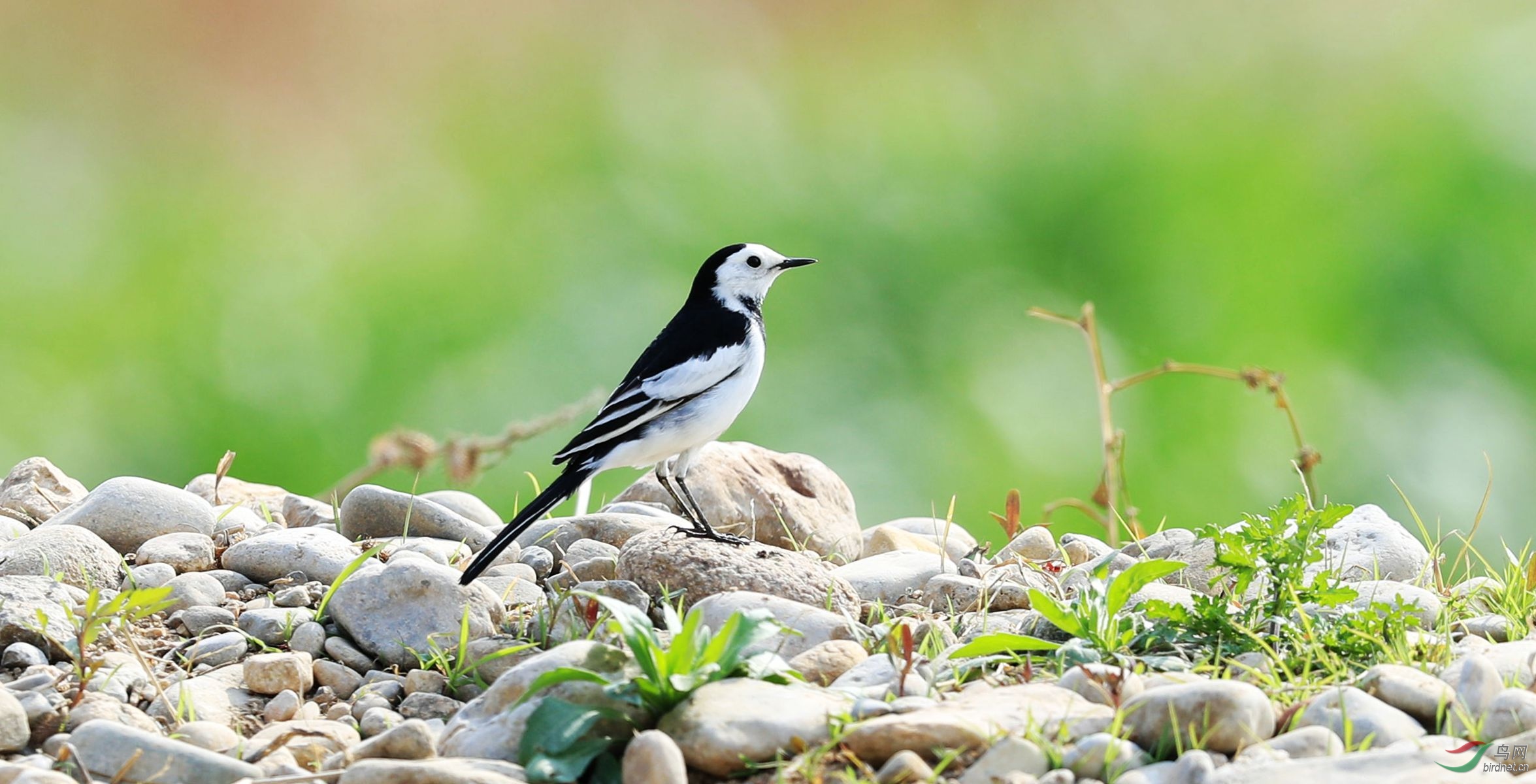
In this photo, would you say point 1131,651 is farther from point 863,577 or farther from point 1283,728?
point 863,577

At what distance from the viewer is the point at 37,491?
546 centimetres

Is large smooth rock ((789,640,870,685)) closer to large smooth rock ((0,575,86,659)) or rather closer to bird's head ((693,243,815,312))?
large smooth rock ((0,575,86,659))

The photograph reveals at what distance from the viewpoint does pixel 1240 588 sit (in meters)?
3.66

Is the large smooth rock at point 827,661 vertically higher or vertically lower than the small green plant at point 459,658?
lower

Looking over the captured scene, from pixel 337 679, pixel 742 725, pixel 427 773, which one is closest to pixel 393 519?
pixel 337 679

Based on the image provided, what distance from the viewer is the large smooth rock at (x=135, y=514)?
15.5 ft

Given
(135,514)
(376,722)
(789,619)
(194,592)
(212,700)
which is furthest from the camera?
(135,514)

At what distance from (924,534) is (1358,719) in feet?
9.88

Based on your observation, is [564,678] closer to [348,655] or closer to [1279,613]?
[348,655]

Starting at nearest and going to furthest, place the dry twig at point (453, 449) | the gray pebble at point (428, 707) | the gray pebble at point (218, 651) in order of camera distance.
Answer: the dry twig at point (453, 449)
the gray pebble at point (428, 707)
the gray pebble at point (218, 651)

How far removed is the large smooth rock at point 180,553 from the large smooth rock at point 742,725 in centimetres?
221

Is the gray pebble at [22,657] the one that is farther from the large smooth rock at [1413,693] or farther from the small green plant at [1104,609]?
the large smooth rock at [1413,693]

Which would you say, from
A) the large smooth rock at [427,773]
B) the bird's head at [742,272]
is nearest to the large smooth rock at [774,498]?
the bird's head at [742,272]

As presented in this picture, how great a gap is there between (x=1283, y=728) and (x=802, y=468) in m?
2.82
